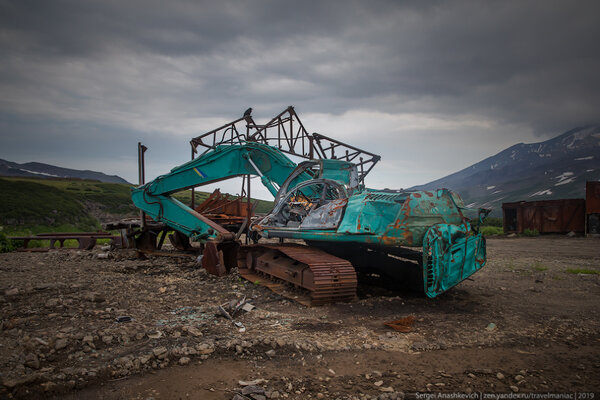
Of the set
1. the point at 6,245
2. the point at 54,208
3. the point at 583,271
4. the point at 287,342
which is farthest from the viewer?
the point at 54,208

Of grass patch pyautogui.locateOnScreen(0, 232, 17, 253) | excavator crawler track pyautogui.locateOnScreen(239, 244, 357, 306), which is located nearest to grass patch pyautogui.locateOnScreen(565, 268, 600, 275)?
→ excavator crawler track pyautogui.locateOnScreen(239, 244, 357, 306)

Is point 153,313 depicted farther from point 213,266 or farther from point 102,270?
point 102,270

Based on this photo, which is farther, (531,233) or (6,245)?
(531,233)

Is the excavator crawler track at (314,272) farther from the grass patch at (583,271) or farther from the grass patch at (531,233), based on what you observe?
the grass patch at (531,233)

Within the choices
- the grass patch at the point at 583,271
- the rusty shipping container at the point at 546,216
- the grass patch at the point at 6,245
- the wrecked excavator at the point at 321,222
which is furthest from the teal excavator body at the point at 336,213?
the rusty shipping container at the point at 546,216

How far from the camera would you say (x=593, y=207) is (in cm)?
1694

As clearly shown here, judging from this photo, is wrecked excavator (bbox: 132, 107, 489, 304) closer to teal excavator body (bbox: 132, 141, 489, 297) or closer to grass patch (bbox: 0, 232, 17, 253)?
teal excavator body (bbox: 132, 141, 489, 297)

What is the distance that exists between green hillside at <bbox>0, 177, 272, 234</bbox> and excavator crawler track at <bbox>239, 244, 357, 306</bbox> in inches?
645

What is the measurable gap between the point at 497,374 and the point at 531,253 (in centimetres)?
1061

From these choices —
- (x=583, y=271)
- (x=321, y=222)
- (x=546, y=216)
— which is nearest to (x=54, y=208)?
(x=321, y=222)

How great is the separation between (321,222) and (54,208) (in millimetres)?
22641

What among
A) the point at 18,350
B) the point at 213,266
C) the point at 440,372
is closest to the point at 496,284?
the point at 440,372

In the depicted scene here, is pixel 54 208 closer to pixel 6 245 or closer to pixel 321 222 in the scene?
pixel 6 245

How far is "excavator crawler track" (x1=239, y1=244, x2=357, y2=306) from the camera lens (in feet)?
17.7
